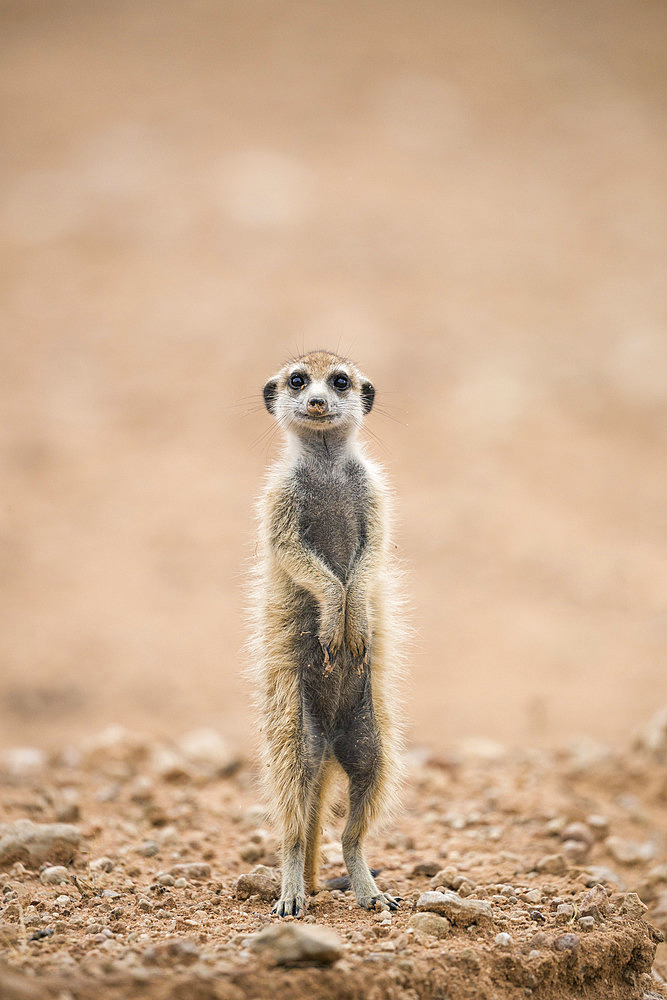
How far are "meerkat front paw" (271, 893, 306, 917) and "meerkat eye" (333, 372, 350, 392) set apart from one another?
1.98 metres

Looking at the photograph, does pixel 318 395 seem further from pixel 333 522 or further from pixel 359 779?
pixel 359 779

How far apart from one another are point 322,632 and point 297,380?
Answer: 3.51 ft

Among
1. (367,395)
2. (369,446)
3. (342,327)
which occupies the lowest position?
(369,446)

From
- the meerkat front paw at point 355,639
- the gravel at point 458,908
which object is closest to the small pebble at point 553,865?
the gravel at point 458,908

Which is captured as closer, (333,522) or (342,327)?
(333,522)

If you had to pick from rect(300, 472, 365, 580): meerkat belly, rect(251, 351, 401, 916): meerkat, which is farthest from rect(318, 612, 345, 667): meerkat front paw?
rect(300, 472, 365, 580): meerkat belly

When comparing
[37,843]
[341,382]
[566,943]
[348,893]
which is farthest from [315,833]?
[341,382]

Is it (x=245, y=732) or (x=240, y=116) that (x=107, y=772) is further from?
(x=240, y=116)

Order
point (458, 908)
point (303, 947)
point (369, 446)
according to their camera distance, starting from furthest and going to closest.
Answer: point (369, 446) → point (458, 908) → point (303, 947)

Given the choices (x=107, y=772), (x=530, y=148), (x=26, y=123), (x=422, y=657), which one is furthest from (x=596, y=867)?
(x=26, y=123)

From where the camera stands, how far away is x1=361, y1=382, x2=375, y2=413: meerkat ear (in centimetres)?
412

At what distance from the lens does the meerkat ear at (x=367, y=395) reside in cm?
412

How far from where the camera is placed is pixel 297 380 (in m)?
3.89

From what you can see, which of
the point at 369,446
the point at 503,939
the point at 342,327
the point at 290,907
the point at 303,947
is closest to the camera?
the point at 303,947
